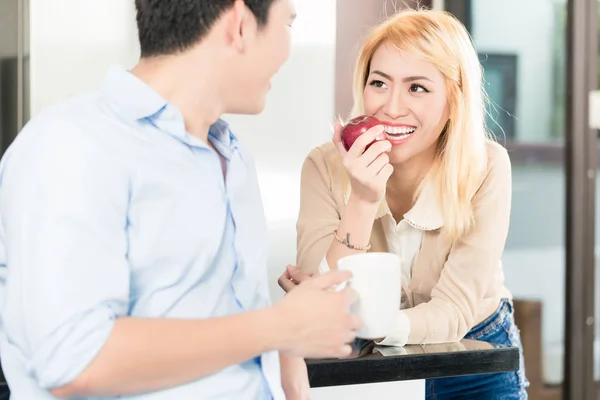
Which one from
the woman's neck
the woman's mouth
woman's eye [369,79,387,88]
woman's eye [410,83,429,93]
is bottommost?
the woman's neck

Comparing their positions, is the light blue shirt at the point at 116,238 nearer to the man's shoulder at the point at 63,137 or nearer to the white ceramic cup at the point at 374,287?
the man's shoulder at the point at 63,137

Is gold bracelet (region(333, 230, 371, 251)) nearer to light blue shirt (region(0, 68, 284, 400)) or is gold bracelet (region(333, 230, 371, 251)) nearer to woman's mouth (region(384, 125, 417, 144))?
woman's mouth (region(384, 125, 417, 144))

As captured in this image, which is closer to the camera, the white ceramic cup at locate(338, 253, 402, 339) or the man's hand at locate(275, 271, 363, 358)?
the man's hand at locate(275, 271, 363, 358)

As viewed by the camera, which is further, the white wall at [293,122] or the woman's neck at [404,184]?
the white wall at [293,122]

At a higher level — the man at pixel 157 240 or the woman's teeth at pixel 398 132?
the woman's teeth at pixel 398 132

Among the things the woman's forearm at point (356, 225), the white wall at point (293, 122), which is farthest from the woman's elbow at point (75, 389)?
the white wall at point (293, 122)

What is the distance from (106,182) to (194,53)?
0.20 meters

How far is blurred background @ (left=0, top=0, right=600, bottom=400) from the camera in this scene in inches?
118

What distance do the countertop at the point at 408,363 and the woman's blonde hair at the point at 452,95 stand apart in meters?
0.45

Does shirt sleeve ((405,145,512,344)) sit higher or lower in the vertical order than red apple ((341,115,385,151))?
lower

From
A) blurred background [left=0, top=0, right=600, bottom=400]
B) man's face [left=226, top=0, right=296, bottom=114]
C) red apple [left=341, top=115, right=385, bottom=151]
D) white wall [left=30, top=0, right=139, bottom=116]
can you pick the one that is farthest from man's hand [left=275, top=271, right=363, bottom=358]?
blurred background [left=0, top=0, right=600, bottom=400]

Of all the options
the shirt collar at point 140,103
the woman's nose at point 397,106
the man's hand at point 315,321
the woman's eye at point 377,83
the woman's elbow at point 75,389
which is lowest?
the woman's elbow at point 75,389

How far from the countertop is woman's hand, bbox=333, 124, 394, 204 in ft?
1.26

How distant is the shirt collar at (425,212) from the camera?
181 centimetres
